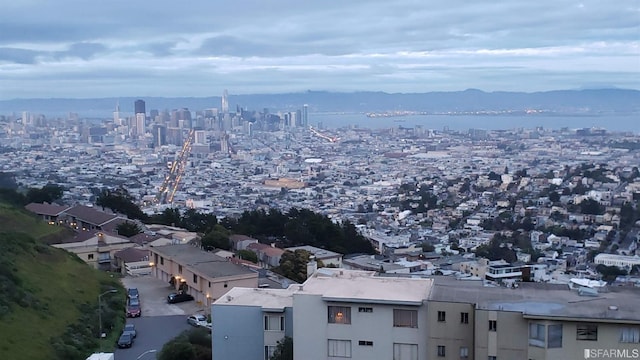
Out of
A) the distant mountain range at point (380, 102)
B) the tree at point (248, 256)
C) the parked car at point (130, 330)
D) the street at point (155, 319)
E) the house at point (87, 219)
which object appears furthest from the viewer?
the distant mountain range at point (380, 102)

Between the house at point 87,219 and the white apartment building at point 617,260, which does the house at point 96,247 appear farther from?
the white apartment building at point 617,260

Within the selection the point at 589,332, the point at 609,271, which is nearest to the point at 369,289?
the point at 589,332

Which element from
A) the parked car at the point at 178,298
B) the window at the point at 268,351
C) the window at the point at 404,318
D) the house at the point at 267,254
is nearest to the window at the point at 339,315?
the window at the point at 404,318

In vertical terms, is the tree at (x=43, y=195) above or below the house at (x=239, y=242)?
above

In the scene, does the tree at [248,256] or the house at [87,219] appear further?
the house at [87,219]

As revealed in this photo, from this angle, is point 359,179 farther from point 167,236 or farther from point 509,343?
point 509,343

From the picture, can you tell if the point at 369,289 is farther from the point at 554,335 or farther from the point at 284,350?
the point at 554,335

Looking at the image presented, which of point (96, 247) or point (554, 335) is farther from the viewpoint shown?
point (96, 247)
